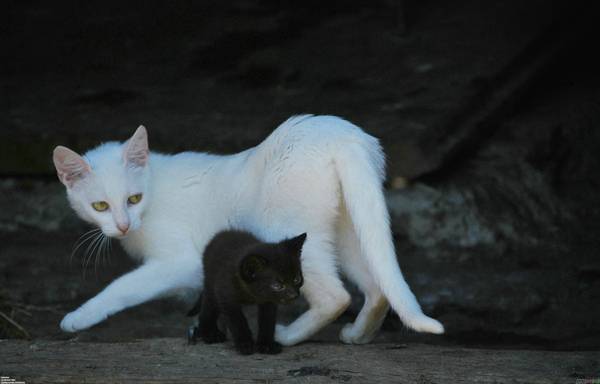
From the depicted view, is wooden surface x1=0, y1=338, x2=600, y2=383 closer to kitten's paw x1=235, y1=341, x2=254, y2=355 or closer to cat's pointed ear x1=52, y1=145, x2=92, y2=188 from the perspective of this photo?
kitten's paw x1=235, y1=341, x2=254, y2=355

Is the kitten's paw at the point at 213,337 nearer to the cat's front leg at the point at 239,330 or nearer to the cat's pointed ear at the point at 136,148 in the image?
the cat's front leg at the point at 239,330

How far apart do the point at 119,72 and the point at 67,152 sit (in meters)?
3.89

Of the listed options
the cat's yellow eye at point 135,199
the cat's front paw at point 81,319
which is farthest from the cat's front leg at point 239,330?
the cat's yellow eye at point 135,199

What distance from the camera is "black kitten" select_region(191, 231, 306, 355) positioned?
4.09 meters

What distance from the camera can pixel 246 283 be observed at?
413cm

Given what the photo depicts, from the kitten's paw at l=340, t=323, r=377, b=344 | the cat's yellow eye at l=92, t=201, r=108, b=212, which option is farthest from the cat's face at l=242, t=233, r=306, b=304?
the cat's yellow eye at l=92, t=201, r=108, b=212

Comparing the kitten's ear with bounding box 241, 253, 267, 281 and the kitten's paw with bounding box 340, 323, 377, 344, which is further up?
the kitten's ear with bounding box 241, 253, 267, 281

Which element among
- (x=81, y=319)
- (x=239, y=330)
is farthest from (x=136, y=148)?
(x=239, y=330)

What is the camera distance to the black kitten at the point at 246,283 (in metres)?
4.09

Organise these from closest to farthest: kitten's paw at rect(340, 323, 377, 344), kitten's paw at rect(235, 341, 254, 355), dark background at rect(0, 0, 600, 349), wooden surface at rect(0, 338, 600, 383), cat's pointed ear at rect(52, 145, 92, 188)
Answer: wooden surface at rect(0, 338, 600, 383) → kitten's paw at rect(235, 341, 254, 355) → cat's pointed ear at rect(52, 145, 92, 188) → kitten's paw at rect(340, 323, 377, 344) → dark background at rect(0, 0, 600, 349)

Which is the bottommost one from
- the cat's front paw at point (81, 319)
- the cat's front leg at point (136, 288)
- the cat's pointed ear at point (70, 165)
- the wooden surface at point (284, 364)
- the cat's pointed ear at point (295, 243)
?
the wooden surface at point (284, 364)

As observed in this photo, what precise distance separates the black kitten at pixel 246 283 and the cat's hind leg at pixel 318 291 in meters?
0.18

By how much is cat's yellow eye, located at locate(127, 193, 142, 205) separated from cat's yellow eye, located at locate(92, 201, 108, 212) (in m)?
0.13

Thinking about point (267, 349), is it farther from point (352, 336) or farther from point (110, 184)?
point (110, 184)
